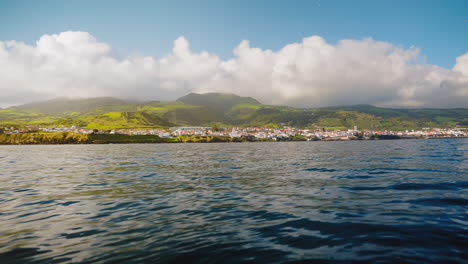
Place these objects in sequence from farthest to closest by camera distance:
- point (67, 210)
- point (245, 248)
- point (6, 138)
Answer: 1. point (6, 138)
2. point (67, 210)
3. point (245, 248)

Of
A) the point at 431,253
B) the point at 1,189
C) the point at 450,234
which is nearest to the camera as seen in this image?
the point at 431,253

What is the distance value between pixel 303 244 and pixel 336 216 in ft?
13.2

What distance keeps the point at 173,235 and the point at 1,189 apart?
65.7ft

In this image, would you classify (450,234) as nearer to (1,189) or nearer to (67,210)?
(67,210)

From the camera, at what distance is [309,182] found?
21.5 metres

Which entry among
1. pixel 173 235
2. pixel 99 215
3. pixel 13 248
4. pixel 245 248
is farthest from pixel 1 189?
pixel 245 248

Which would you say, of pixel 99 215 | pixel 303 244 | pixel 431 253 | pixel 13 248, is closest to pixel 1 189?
pixel 99 215

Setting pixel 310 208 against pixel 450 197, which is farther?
pixel 450 197

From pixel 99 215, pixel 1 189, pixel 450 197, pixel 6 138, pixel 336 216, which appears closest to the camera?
pixel 336 216

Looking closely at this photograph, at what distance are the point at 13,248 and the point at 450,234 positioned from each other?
605 inches

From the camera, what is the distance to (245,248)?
8344 millimetres

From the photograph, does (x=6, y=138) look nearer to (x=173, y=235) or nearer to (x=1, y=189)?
(x=1, y=189)

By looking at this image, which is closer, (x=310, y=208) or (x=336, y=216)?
(x=336, y=216)

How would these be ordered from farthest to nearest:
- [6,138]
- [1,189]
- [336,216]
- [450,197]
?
[6,138], [1,189], [450,197], [336,216]
